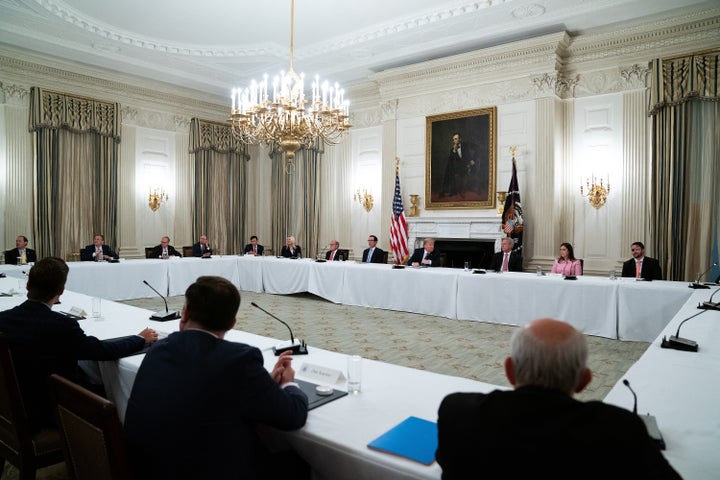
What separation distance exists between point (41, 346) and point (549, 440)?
6.88ft

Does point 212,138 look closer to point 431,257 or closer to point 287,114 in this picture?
point 287,114

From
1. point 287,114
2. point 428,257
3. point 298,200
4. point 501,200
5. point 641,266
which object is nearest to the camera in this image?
point 287,114

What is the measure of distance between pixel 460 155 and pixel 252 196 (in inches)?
227

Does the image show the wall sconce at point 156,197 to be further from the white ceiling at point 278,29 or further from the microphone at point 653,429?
the microphone at point 653,429

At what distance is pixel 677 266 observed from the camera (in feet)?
23.8

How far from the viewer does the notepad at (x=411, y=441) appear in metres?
1.41

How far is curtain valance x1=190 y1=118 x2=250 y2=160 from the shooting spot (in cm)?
1113

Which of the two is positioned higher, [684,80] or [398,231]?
[684,80]

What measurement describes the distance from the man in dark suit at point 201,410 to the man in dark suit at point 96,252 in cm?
725

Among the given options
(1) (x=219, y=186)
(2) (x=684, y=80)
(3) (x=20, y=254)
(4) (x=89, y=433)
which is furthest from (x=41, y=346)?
(1) (x=219, y=186)

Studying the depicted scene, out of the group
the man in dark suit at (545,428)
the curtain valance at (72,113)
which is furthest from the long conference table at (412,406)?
the curtain valance at (72,113)

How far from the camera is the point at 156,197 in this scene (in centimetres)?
1053

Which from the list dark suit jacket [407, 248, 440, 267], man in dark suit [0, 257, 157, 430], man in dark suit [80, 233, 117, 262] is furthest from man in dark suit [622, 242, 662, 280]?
man in dark suit [80, 233, 117, 262]

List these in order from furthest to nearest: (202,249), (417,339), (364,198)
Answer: (364,198)
(202,249)
(417,339)
